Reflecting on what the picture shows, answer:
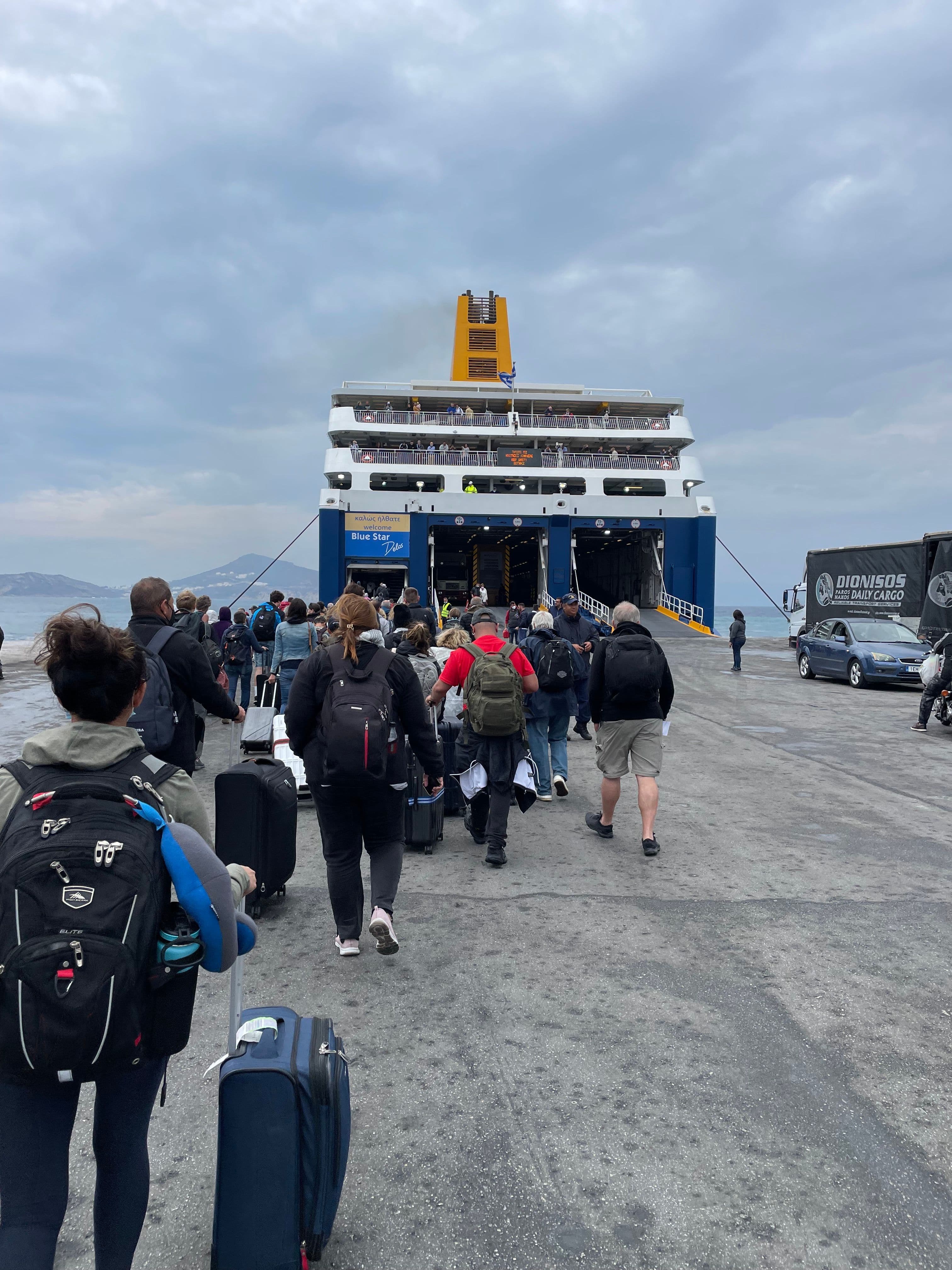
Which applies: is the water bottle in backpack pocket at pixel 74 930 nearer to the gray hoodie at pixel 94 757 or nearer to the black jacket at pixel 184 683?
the gray hoodie at pixel 94 757

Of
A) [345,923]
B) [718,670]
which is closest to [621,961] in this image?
[345,923]

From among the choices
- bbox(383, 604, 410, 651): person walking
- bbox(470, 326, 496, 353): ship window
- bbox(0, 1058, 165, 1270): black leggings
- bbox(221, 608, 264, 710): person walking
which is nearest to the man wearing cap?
bbox(383, 604, 410, 651): person walking

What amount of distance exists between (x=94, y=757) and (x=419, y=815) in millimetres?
4022

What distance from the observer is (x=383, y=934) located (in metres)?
3.71

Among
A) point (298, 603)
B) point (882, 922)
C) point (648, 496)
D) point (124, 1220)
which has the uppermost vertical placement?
point (648, 496)

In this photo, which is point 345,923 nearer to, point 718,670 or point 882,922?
point 882,922

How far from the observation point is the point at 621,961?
3803 mm

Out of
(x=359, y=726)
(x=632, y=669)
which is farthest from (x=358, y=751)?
(x=632, y=669)

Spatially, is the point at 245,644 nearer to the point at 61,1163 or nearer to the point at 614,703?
the point at 614,703

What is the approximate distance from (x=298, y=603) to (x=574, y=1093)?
20.1ft

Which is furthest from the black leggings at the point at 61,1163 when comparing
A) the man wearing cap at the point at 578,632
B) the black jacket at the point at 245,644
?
the black jacket at the point at 245,644

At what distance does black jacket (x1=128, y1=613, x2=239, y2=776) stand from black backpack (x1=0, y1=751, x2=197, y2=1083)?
247 centimetres

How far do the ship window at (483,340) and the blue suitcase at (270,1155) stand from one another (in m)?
38.8

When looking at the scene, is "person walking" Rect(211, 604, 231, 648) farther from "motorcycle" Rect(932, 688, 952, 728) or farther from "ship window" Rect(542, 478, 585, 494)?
"ship window" Rect(542, 478, 585, 494)
